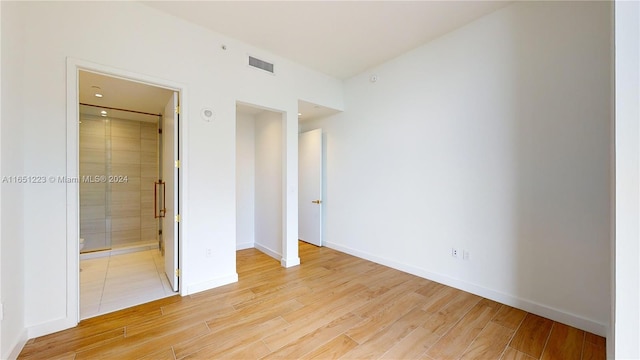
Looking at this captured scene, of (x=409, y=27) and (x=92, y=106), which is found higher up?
(x=409, y=27)

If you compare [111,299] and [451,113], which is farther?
[451,113]

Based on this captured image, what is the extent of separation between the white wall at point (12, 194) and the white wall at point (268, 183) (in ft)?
8.74

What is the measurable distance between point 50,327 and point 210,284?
1291 millimetres

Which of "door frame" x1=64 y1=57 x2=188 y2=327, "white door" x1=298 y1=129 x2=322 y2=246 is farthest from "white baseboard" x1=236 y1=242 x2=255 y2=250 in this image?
"door frame" x1=64 y1=57 x2=188 y2=327

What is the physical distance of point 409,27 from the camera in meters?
2.89

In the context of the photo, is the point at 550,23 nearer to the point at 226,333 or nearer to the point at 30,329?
the point at 226,333

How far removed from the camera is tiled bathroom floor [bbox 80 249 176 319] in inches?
101

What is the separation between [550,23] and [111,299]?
5.21 metres

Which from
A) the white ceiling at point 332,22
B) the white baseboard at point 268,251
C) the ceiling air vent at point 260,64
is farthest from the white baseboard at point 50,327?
the ceiling air vent at point 260,64

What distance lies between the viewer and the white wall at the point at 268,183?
407 centimetres

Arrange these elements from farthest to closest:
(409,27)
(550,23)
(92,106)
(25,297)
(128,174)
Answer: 1. (128,174)
2. (92,106)
3. (409,27)
4. (550,23)
5. (25,297)

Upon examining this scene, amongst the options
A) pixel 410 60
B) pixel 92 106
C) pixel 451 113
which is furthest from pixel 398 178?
pixel 92 106

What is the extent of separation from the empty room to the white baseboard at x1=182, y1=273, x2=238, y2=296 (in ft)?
0.10

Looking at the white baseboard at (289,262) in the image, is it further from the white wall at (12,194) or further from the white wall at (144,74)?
the white wall at (12,194)
